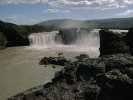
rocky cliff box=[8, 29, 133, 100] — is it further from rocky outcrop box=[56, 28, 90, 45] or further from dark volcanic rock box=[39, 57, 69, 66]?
rocky outcrop box=[56, 28, 90, 45]

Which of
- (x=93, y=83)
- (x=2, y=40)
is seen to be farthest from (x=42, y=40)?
(x=93, y=83)

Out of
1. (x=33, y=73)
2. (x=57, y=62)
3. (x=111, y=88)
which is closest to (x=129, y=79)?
(x=111, y=88)

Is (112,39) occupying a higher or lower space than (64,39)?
higher

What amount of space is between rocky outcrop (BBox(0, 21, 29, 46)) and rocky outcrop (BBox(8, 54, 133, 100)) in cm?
5676

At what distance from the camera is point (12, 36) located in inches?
2596

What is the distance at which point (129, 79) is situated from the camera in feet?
24.2

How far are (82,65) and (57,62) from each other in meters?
26.6

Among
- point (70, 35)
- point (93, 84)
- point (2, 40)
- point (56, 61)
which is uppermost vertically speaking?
point (93, 84)

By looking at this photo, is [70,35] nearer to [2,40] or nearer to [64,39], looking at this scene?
[64,39]

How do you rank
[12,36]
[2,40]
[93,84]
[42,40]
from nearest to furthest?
[93,84]
[42,40]
[2,40]
[12,36]

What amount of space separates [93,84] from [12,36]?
60350mm

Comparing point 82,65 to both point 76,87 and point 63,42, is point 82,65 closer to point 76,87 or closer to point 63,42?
point 76,87

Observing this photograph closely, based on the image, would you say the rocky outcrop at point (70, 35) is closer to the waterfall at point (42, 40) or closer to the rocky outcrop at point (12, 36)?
the waterfall at point (42, 40)

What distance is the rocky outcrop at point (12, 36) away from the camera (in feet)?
211
